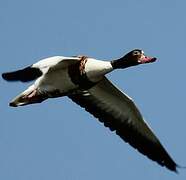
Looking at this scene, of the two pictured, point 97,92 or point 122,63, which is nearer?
point 122,63

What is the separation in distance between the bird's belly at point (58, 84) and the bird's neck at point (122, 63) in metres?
0.78

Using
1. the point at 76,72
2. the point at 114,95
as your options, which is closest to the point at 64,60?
the point at 76,72

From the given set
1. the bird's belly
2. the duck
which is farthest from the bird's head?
the bird's belly

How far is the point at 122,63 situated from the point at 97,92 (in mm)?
1886

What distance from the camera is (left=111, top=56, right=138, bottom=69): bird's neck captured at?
19406 millimetres

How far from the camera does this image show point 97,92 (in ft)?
69.9

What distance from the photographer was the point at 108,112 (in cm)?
2159

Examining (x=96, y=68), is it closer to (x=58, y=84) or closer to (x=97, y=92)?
(x=58, y=84)

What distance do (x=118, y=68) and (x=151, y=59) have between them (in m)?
0.62

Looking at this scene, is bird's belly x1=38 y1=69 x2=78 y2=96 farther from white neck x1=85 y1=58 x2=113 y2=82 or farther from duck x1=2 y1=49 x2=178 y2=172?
white neck x1=85 y1=58 x2=113 y2=82

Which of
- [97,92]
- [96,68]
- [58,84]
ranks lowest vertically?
[97,92]

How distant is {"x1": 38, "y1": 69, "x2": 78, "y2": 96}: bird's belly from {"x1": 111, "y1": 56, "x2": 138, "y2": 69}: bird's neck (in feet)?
2.56

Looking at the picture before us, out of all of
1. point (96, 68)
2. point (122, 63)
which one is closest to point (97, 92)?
point (122, 63)

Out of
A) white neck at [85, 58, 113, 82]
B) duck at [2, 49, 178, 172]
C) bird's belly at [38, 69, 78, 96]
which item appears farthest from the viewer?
bird's belly at [38, 69, 78, 96]
